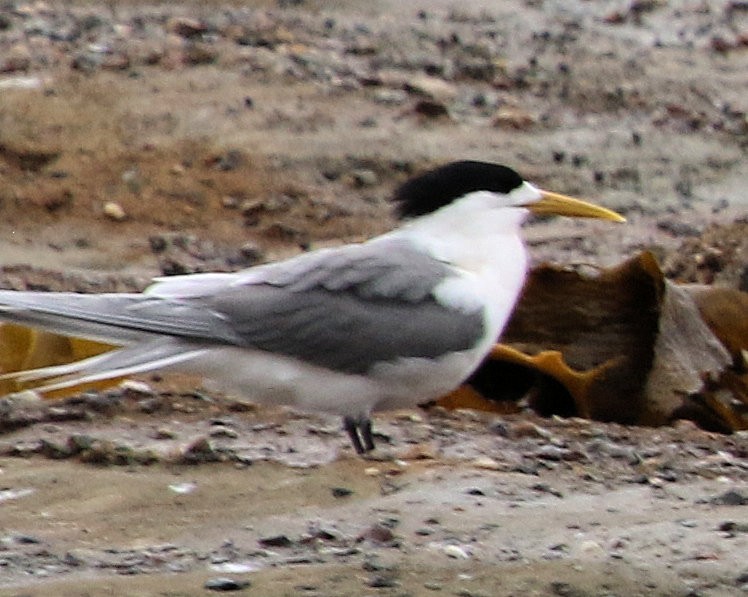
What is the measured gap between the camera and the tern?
635 cm

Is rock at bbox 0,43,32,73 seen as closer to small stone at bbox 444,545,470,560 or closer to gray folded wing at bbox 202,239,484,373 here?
gray folded wing at bbox 202,239,484,373

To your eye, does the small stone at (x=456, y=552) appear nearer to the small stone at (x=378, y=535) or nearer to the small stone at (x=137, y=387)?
the small stone at (x=378, y=535)

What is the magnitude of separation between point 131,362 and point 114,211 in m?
3.54

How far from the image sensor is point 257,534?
18.0ft

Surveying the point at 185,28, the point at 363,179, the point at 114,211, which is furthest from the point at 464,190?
the point at 185,28

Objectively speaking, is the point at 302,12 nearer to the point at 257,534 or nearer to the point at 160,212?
the point at 160,212

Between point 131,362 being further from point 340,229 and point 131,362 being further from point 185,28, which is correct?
point 185,28

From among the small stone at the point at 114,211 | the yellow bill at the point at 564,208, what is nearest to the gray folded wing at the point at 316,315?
the yellow bill at the point at 564,208

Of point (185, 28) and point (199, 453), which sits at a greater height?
point (185, 28)

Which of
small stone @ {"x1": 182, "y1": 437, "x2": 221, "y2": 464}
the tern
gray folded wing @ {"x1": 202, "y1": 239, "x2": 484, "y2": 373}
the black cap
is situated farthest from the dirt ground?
the black cap

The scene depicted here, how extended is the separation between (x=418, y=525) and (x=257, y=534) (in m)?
0.39

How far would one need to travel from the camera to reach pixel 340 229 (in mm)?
9875

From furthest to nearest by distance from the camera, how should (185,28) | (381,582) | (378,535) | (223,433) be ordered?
(185,28), (223,433), (378,535), (381,582)

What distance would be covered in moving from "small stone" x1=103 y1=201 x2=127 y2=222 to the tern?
127 inches
